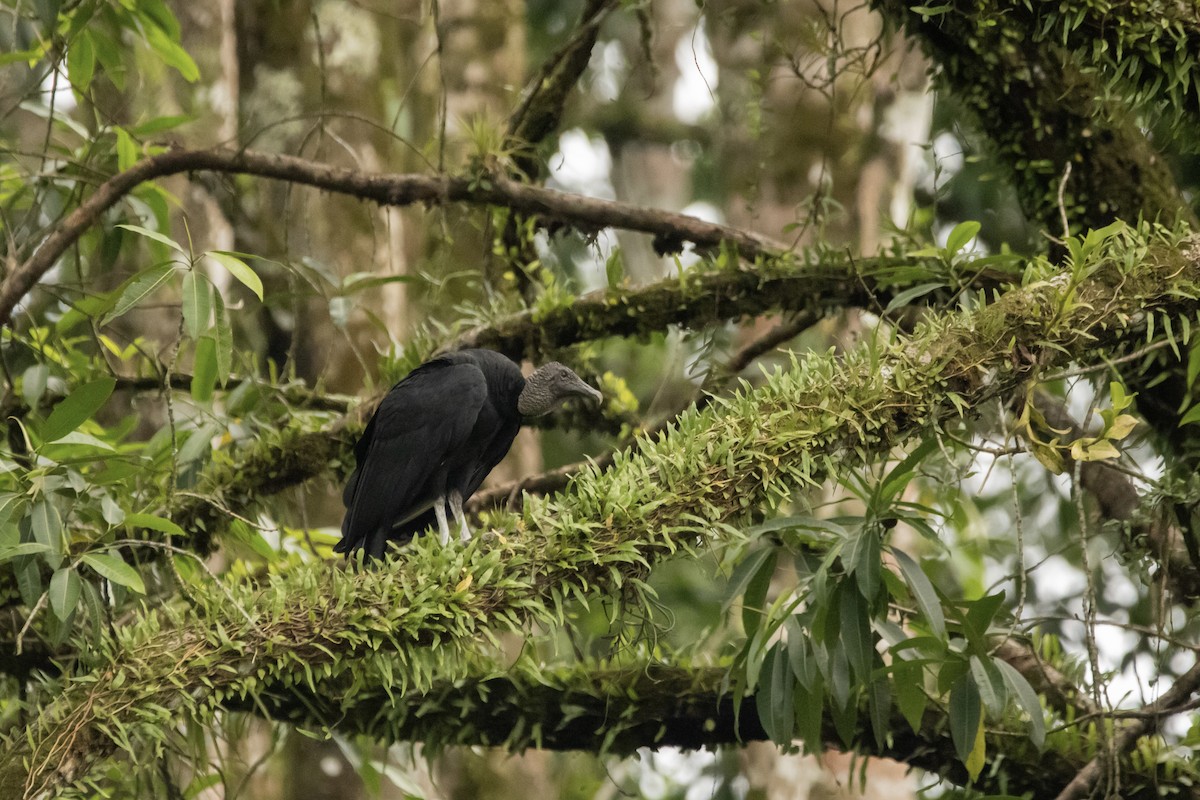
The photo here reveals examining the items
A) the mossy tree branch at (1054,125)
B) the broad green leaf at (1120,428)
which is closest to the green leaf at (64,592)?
the broad green leaf at (1120,428)

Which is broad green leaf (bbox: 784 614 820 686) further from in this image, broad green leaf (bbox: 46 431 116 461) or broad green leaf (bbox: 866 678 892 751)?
broad green leaf (bbox: 46 431 116 461)

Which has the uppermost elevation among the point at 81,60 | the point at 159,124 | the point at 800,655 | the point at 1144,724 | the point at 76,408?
the point at 81,60

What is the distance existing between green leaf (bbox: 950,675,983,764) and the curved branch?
1525 millimetres

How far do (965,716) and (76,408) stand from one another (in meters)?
2.22

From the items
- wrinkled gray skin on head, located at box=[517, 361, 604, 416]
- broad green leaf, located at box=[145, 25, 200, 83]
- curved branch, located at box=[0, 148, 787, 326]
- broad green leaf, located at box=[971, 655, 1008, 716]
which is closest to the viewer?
broad green leaf, located at box=[971, 655, 1008, 716]

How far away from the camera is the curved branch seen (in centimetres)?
375

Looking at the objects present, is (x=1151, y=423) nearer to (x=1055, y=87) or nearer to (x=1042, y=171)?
(x=1042, y=171)

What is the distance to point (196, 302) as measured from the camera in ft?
8.93

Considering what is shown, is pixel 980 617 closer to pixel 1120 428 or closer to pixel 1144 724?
pixel 1120 428

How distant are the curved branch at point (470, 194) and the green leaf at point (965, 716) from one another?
60.0 inches

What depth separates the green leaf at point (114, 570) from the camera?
276cm

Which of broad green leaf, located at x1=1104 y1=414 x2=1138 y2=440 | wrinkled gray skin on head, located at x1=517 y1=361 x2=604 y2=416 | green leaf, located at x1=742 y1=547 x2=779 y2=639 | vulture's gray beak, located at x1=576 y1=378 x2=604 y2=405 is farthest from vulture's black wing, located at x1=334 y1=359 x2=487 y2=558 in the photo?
broad green leaf, located at x1=1104 y1=414 x2=1138 y2=440

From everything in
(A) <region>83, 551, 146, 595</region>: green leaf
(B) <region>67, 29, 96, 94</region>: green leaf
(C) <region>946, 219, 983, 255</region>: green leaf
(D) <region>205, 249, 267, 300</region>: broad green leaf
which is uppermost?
(B) <region>67, 29, 96, 94</region>: green leaf

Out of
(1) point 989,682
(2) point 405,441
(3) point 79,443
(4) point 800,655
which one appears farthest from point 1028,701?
(3) point 79,443
